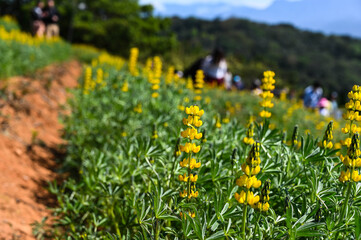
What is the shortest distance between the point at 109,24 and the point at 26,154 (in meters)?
27.4

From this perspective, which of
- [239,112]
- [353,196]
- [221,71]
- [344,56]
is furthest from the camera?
[344,56]

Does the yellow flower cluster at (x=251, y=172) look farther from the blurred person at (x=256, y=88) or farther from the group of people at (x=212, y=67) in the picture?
the blurred person at (x=256, y=88)

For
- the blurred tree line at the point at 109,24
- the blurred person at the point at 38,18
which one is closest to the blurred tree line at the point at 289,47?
the blurred tree line at the point at 109,24

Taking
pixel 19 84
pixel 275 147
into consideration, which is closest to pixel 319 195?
pixel 275 147

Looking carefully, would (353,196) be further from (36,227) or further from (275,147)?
(36,227)

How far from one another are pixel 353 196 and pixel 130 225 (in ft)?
4.64

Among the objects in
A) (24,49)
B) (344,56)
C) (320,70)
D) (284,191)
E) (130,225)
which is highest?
(344,56)

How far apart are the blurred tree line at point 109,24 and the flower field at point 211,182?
1040 inches

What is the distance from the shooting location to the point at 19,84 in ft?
19.5

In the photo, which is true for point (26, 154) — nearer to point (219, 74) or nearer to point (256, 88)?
point (219, 74)

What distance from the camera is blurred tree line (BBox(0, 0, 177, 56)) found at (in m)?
29.5

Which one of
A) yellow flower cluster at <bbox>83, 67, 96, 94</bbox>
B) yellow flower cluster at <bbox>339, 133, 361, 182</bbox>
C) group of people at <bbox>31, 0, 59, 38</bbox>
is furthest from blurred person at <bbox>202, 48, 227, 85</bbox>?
yellow flower cluster at <bbox>339, 133, 361, 182</bbox>

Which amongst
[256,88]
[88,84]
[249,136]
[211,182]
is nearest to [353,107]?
[249,136]

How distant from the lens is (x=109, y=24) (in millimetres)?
29625
